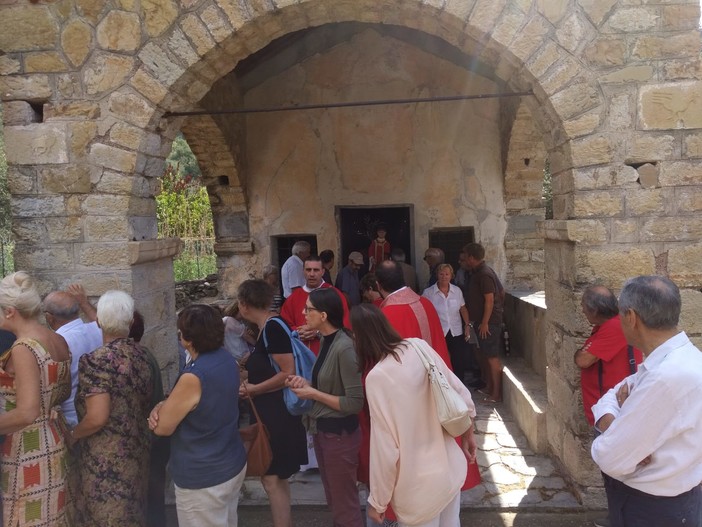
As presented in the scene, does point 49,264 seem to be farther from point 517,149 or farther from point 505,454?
point 517,149

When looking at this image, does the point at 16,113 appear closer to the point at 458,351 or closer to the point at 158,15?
the point at 158,15

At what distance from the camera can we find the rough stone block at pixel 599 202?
3.49m

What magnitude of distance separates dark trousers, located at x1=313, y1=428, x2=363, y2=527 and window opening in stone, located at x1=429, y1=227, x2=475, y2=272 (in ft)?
17.6

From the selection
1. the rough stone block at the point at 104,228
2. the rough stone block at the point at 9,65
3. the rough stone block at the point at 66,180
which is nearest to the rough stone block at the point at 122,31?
the rough stone block at the point at 9,65

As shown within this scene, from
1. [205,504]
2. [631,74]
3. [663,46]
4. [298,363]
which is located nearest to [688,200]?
[631,74]

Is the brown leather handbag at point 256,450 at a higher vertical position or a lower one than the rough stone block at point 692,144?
lower

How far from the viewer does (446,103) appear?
7664mm

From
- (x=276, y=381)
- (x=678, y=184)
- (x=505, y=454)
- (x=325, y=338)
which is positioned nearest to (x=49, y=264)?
(x=276, y=381)

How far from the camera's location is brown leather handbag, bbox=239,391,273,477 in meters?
2.87

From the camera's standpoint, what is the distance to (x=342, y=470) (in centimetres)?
282

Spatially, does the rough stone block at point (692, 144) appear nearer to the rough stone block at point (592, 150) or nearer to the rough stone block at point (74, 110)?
the rough stone block at point (592, 150)

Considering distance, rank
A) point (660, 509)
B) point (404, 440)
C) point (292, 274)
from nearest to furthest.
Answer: point (660, 509) < point (404, 440) < point (292, 274)

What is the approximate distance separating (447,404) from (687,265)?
7.35ft

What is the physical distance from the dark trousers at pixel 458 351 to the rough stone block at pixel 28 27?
4347 mm
